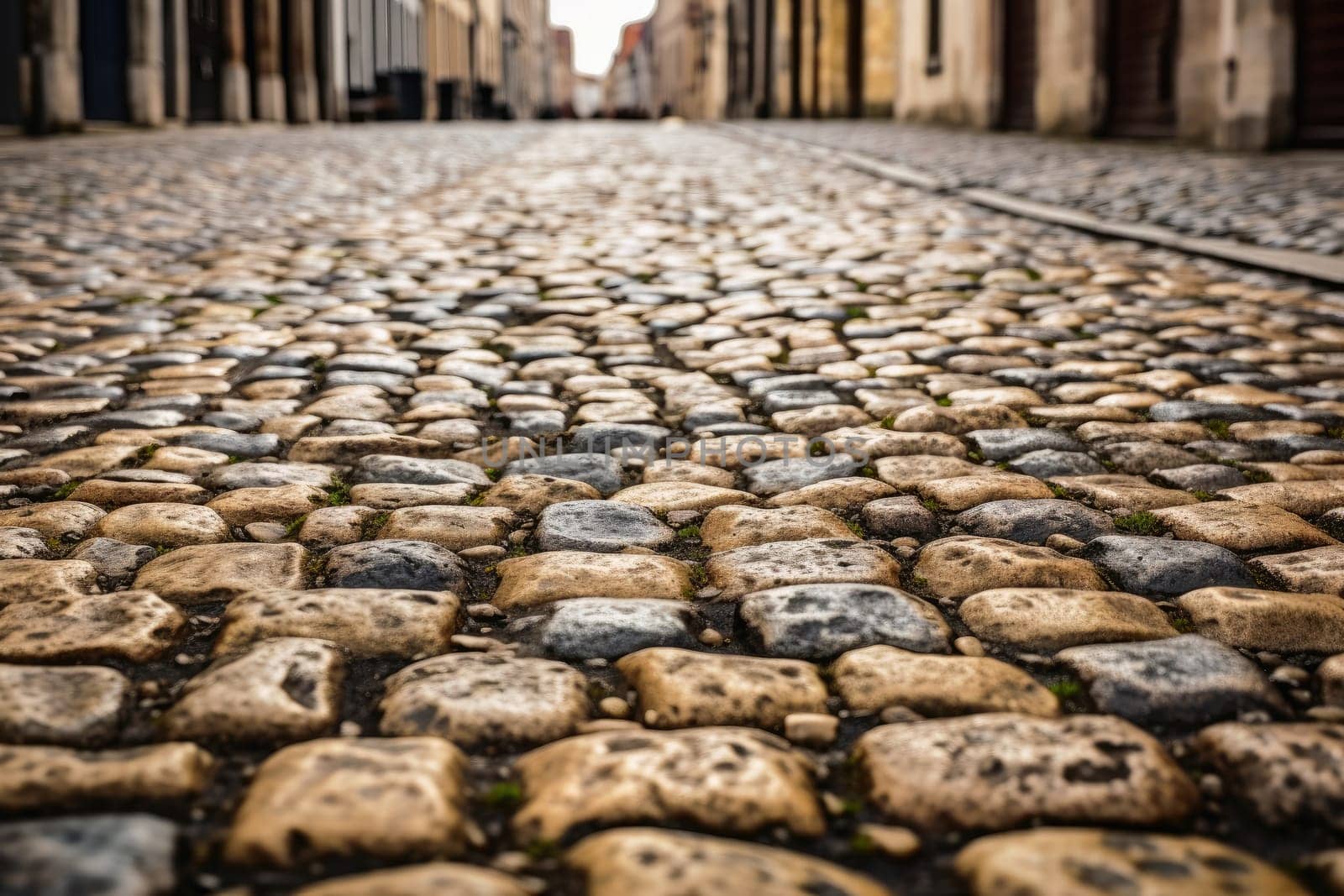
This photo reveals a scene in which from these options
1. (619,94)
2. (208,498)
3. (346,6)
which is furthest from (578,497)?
(619,94)

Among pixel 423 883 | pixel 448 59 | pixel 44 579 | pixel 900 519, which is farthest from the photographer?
pixel 448 59

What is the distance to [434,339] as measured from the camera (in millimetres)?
4098

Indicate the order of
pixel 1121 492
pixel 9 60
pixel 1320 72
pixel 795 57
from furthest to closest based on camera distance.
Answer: pixel 795 57 → pixel 9 60 → pixel 1320 72 → pixel 1121 492

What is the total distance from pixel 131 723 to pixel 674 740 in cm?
66

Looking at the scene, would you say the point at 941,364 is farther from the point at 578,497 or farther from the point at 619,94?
the point at 619,94

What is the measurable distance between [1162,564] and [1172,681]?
486 mm

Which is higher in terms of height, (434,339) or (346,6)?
(346,6)

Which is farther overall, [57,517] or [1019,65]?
[1019,65]

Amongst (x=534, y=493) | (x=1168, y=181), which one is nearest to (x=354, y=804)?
(x=534, y=493)

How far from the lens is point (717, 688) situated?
1.57 metres

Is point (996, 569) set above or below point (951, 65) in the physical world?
below

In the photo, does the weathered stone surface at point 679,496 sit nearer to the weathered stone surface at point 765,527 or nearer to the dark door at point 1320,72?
the weathered stone surface at point 765,527

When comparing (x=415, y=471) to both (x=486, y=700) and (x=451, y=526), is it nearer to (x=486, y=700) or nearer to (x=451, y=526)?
(x=451, y=526)

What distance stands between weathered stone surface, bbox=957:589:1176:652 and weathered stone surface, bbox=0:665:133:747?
1.17 m
